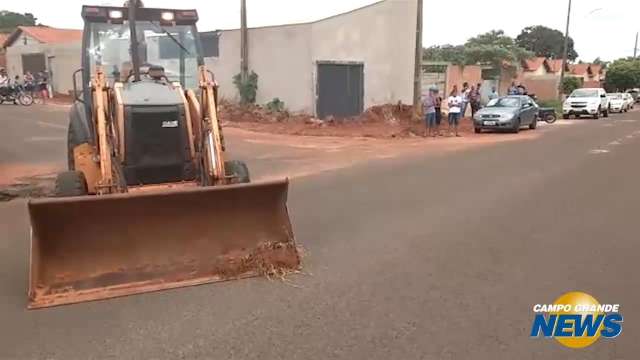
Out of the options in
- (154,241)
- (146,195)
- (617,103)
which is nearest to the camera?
(146,195)

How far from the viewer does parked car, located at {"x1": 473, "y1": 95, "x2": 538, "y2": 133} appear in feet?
75.6

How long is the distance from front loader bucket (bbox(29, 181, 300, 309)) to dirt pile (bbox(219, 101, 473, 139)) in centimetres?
1568

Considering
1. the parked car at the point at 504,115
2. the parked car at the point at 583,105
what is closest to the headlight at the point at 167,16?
the parked car at the point at 504,115

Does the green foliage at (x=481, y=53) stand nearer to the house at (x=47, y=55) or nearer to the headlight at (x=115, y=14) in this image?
the house at (x=47, y=55)

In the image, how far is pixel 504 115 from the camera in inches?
909

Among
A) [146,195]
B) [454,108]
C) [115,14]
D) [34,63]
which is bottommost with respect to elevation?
[454,108]

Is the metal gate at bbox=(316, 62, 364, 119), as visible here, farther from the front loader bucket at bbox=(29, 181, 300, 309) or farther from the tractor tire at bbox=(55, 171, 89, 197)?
the front loader bucket at bbox=(29, 181, 300, 309)

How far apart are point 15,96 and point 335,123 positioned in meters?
18.6

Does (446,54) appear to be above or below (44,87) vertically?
above

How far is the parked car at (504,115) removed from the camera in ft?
75.6

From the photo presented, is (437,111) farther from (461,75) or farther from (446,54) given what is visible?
(446,54)

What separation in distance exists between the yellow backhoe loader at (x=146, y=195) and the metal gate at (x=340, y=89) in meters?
16.7

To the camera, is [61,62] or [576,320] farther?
[61,62]

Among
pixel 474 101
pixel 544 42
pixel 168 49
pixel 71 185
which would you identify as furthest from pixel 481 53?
pixel 544 42
